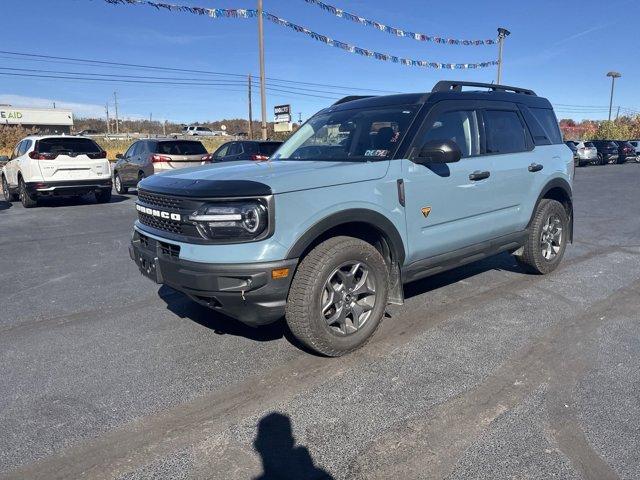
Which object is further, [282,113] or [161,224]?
[282,113]

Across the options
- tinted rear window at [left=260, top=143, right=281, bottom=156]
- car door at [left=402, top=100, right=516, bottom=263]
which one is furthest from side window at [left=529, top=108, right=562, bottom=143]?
tinted rear window at [left=260, top=143, right=281, bottom=156]

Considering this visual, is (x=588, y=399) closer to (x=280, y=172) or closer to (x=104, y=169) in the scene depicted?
(x=280, y=172)

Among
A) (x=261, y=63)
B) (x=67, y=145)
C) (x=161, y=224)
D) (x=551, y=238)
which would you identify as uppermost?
(x=261, y=63)

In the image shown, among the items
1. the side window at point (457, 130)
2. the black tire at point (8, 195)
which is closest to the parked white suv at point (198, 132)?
the black tire at point (8, 195)

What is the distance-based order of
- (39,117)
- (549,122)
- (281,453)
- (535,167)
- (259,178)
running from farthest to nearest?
1. (39,117)
2. (549,122)
3. (535,167)
4. (259,178)
5. (281,453)

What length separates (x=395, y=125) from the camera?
404 cm

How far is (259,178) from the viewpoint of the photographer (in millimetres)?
3199

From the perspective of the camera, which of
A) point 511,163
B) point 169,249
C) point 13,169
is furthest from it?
point 13,169

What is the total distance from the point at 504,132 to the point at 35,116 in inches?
2578

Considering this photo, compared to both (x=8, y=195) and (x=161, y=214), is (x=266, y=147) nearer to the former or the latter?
(x=8, y=195)

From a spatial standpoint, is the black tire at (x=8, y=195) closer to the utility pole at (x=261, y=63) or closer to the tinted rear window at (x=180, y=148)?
the tinted rear window at (x=180, y=148)

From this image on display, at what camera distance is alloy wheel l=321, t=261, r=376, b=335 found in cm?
344

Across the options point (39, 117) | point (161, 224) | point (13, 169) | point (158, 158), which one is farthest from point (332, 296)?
point (39, 117)

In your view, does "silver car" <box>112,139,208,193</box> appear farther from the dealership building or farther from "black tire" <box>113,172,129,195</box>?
the dealership building
